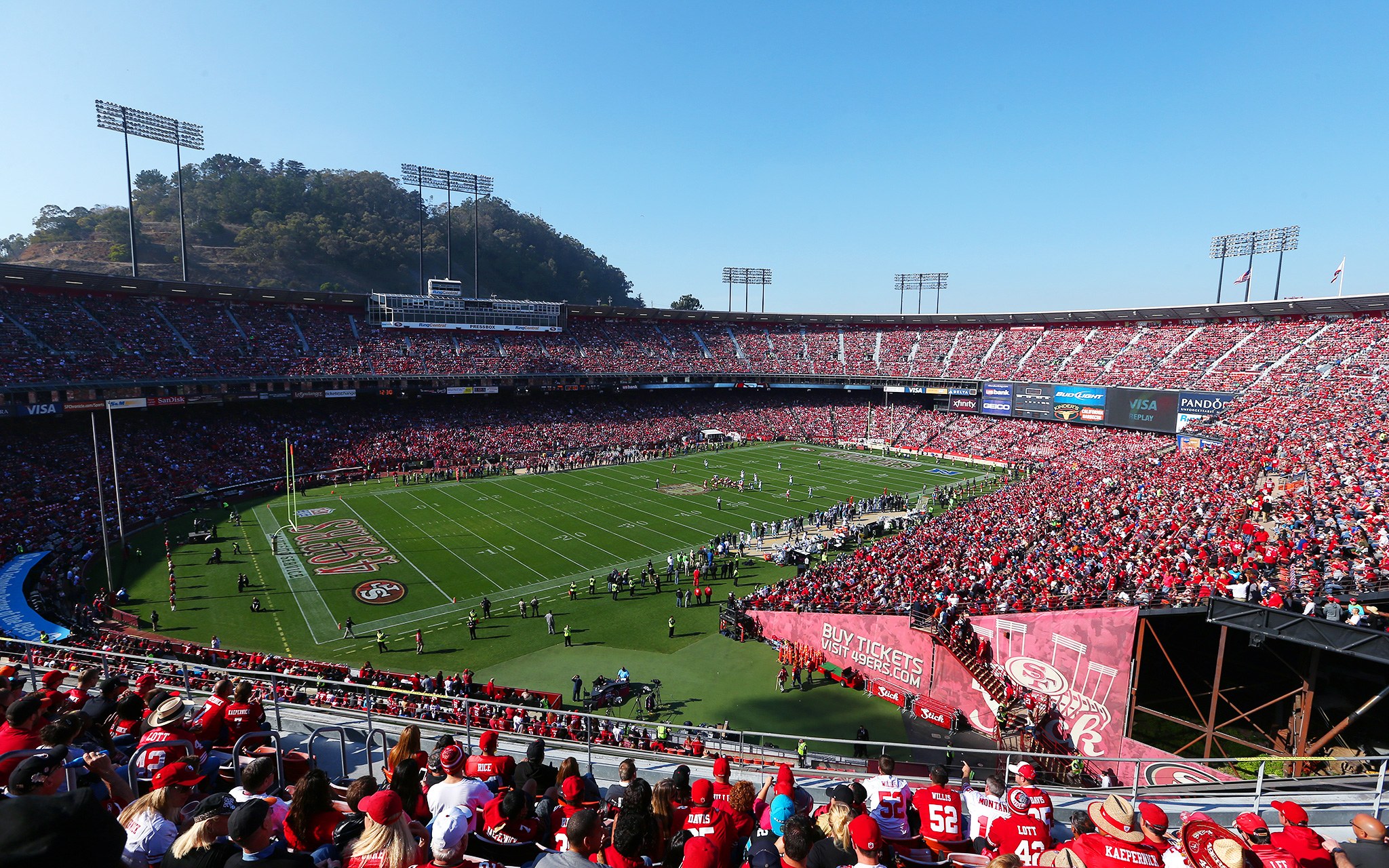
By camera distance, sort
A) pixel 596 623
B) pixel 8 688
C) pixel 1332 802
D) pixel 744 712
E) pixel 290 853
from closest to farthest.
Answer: pixel 290 853, pixel 8 688, pixel 1332 802, pixel 744 712, pixel 596 623

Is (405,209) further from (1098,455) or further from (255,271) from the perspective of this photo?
(1098,455)

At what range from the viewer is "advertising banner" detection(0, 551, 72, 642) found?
682 inches

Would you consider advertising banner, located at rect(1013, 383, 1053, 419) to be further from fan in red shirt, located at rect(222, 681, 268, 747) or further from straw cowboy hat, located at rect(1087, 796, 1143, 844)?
fan in red shirt, located at rect(222, 681, 268, 747)

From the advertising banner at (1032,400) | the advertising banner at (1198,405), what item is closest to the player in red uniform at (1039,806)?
the advertising banner at (1198,405)

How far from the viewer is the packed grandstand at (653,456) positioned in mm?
4305

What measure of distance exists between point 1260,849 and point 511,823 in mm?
4783

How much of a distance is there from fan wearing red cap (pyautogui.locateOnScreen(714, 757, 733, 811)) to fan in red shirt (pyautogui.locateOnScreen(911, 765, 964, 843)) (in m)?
1.55

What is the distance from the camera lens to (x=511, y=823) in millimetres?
4574

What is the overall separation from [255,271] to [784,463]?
70.1m

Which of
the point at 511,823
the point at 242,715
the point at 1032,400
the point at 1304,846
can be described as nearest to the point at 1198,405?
the point at 1032,400

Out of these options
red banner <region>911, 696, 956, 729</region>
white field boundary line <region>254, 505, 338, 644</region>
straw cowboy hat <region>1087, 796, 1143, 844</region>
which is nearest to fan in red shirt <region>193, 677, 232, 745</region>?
straw cowboy hat <region>1087, 796, 1143, 844</region>

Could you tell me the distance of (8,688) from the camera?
6.70 meters

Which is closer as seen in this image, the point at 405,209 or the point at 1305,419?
the point at 1305,419

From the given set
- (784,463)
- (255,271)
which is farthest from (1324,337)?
(255,271)
